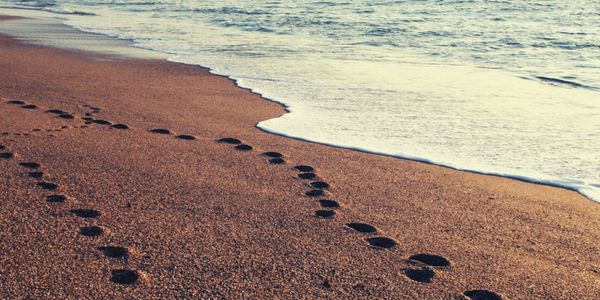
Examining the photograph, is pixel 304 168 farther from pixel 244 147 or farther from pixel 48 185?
pixel 48 185

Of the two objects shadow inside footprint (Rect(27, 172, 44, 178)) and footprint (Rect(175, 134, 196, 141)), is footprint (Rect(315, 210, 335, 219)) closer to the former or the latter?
shadow inside footprint (Rect(27, 172, 44, 178))

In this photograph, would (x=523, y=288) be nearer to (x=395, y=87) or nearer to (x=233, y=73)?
(x=395, y=87)

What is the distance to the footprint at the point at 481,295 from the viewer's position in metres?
2.90

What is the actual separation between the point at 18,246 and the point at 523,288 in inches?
88.4

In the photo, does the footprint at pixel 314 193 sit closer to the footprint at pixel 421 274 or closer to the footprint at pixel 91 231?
the footprint at pixel 421 274

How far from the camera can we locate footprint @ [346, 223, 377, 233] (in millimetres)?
3601

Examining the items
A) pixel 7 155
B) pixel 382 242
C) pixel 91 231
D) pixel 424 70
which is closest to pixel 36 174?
pixel 7 155

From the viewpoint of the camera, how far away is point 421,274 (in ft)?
10.1

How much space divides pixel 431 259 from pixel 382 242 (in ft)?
0.94

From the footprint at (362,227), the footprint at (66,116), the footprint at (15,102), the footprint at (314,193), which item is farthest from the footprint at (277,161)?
the footprint at (15,102)

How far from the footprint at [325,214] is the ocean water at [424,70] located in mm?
1545

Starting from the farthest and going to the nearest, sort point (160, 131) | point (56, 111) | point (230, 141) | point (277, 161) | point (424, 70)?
point (424, 70) → point (56, 111) → point (160, 131) → point (230, 141) → point (277, 161)

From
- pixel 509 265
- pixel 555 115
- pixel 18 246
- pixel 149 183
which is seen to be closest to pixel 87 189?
pixel 149 183

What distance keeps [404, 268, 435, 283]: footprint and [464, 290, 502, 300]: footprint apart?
180 mm
